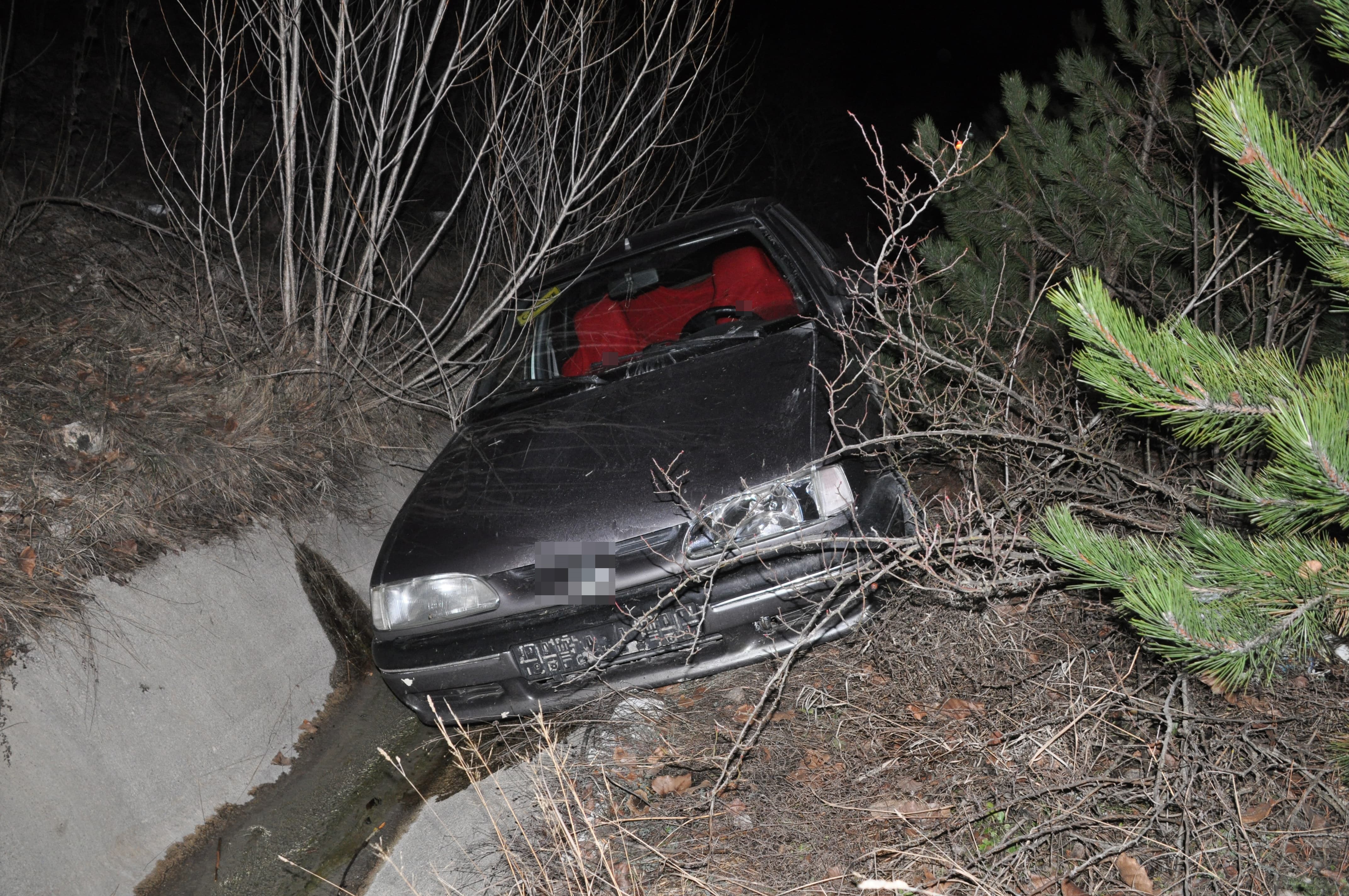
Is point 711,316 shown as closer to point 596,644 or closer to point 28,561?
point 596,644

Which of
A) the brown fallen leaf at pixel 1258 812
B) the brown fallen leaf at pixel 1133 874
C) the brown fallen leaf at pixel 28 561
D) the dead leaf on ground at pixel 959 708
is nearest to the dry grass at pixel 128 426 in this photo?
the brown fallen leaf at pixel 28 561

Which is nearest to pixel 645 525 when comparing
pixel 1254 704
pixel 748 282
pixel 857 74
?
pixel 748 282

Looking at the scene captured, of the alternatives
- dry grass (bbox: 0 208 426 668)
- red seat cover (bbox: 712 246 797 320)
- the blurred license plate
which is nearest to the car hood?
the blurred license plate

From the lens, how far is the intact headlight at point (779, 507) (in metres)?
2.80

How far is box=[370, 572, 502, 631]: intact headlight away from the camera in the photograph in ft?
10.0

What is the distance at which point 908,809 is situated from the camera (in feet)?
8.00

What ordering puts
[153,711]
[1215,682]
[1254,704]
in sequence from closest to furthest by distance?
[1215,682], [1254,704], [153,711]

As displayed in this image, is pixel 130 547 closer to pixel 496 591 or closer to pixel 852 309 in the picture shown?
pixel 496 591

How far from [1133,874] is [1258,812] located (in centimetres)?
36

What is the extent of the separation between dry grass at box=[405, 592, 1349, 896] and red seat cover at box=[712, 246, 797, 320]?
5.43 feet

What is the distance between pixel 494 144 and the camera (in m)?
5.06

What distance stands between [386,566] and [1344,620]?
289 cm

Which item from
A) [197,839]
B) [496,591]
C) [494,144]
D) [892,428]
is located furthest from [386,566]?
[494,144]

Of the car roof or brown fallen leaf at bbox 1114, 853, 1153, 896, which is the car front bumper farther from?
the car roof
